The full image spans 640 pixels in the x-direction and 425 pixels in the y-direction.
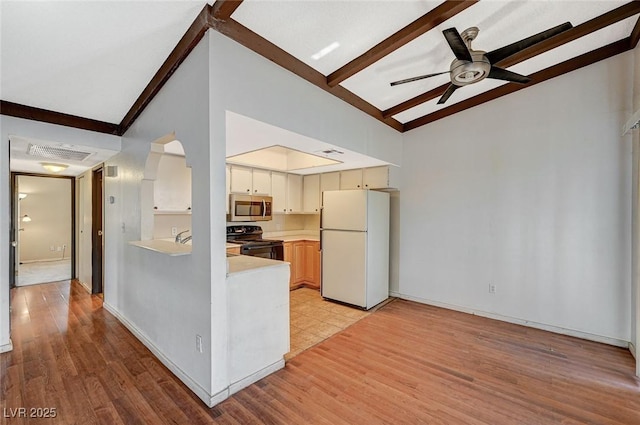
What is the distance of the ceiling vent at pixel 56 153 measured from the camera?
3.35 m

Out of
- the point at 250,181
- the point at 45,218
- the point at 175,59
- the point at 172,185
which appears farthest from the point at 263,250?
the point at 45,218

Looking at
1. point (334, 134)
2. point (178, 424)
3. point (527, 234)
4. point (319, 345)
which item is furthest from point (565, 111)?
point (178, 424)

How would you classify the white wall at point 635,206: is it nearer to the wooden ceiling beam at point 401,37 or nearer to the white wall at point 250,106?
the wooden ceiling beam at point 401,37

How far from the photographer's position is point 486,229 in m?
3.74

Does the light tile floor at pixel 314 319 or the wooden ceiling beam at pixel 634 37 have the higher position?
the wooden ceiling beam at pixel 634 37

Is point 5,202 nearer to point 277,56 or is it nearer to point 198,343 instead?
point 198,343

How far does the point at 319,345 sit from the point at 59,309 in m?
3.79

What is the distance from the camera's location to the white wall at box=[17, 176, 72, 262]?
723 cm

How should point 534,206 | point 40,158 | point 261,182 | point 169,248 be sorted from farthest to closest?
point 261,182, point 40,158, point 534,206, point 169,248

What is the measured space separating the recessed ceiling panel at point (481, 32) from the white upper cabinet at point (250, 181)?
2.24 meters

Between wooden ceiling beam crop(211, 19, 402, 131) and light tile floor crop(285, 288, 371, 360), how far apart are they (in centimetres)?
269

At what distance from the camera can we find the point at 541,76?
3.28 m

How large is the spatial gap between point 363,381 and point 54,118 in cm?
416

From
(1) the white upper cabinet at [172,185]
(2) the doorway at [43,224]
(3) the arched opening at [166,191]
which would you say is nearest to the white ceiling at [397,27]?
(3) the arched opening at [166,191]
